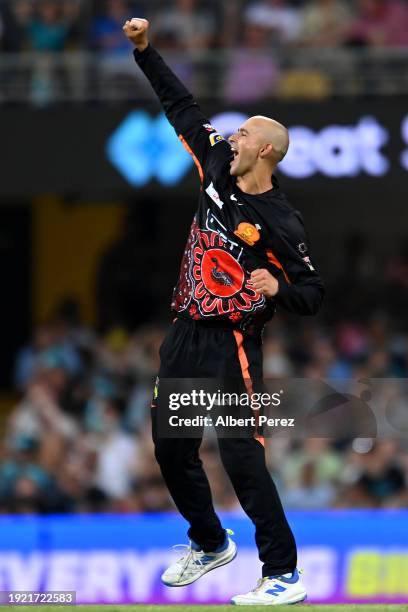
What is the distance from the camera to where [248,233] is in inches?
248

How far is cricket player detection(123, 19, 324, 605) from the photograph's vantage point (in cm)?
630

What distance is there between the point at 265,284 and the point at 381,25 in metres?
7.23

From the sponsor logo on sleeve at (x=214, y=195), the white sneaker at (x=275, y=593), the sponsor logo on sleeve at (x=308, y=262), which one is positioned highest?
the sponsor logo on sleeve at (x=214, y=195)

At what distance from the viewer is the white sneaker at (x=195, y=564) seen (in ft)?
22.1

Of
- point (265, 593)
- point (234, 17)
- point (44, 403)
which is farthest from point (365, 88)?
point (265, 593)

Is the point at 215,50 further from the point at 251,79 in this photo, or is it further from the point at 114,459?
the point at 114,459

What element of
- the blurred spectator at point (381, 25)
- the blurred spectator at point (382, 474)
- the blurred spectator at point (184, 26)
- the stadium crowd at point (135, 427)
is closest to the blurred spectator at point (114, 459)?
the stadium crowd at point (135, 427)

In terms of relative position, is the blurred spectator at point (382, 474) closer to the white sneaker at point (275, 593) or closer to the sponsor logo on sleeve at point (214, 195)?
the white sneaker at point (275, 593)

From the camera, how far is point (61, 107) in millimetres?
12570

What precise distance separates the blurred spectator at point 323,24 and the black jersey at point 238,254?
21.0ft

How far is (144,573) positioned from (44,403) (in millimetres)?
3295

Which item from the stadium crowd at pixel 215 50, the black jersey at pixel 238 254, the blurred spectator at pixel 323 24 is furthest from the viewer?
the blurred spectator at pixel 323 24

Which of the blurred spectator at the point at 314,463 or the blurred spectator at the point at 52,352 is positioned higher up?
the blurred spectator at the point at 52,352

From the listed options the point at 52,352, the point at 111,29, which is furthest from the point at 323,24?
the point at 52,352
